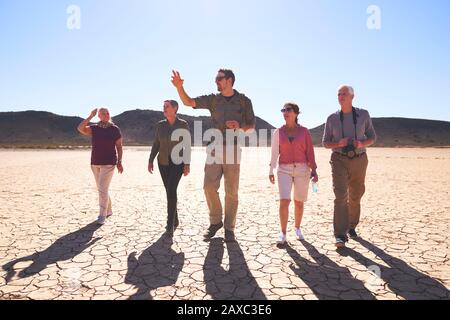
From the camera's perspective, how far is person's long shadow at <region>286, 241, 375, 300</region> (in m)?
3.34

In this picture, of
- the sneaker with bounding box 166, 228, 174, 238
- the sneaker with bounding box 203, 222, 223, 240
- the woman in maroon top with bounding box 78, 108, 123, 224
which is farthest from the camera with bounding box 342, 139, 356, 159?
the woman in maroon top with bounding box 78, 108, 123, 224

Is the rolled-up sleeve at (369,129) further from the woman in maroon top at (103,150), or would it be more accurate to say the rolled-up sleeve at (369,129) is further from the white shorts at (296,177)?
the woman in maroon top at (103,150)

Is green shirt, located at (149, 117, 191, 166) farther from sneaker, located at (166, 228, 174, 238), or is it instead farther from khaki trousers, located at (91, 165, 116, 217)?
khaki trousers, located at (91, 165, 116, 217)

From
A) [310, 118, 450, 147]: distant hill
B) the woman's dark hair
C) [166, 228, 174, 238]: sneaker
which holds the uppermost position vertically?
[310, 118, 450, 147]: distant hill

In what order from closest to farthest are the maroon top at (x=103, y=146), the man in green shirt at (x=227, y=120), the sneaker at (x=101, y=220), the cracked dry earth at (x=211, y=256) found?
the cracked dry earth at (x=211, y=256) < the man in green shirt at (x=227, y=120) < the maroon top at (x=103, y=146) < the sneaker at (x=101, y=220)

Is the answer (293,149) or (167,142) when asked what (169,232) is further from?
(293,149)

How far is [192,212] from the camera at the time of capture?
727 cm

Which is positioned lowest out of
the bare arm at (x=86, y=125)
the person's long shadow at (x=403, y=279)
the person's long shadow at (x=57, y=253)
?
the person's long shadow at (x=403, y=279)

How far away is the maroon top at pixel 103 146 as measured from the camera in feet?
19.7

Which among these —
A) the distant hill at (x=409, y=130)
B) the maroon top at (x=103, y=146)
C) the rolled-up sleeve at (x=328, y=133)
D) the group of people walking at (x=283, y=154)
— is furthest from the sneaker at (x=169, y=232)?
the distant hill at (x=409, y=130)

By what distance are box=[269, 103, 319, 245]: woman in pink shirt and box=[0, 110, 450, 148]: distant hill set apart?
92735 mm

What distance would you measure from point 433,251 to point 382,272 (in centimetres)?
131

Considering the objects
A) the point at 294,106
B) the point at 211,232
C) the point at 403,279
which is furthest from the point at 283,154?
the point at 403,279
